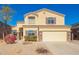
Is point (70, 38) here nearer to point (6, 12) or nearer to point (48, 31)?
point (48, 31)

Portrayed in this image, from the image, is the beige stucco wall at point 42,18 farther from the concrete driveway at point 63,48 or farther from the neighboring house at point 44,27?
the concrete driveway at point 63,48

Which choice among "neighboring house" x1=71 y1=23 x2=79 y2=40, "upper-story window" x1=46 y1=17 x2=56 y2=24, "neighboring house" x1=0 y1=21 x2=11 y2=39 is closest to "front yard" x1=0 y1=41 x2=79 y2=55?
"neighboring house" x1=71 y1=23 x2=79 y2=40

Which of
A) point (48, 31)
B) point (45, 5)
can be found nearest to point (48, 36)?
point (48, 31)

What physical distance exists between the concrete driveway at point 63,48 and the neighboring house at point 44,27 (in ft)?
2.09

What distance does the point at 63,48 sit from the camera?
21.5 meters

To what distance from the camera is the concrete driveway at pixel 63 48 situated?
A: 65.5 ft

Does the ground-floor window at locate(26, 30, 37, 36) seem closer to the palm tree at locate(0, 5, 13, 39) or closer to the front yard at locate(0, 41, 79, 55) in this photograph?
the front yard at locate(0, 41, 79, 55)

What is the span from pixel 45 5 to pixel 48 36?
3.82m

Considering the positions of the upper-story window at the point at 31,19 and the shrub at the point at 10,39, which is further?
the upper-story window at the point at 31,19

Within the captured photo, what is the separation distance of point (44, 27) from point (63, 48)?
14.7 feet

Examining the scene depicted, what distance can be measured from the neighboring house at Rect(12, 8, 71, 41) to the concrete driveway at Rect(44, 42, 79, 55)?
636mm

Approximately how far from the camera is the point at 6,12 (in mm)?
22328

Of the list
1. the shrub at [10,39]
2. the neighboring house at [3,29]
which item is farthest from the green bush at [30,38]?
the neighboring house at [3,29]

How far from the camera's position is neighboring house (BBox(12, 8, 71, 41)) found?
2367cm
